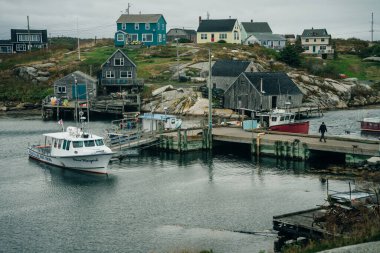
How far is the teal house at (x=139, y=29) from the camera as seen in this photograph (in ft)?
430

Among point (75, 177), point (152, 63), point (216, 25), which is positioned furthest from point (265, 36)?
point (75, 177)

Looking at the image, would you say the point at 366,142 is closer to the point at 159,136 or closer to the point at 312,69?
the point at 159,136

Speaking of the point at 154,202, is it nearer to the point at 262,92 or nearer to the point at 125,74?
the point at 262,92

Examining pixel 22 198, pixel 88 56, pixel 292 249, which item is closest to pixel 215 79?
pixel 88 56

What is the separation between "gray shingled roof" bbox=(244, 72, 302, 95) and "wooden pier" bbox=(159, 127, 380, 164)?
714 inches

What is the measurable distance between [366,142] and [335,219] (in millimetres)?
26241

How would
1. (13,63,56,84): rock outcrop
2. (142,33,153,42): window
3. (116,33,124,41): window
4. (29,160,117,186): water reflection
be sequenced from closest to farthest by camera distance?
(29,160,117,186): water reflection → (13,63,56,84): rock outcrop → (116,33,124,41): window → (142,33,153,42): window

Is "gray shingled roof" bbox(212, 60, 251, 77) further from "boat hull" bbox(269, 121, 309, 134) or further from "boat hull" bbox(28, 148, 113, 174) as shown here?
"boat hull" bbox(28, 148, 113, 174)

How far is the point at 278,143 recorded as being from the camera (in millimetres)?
58531

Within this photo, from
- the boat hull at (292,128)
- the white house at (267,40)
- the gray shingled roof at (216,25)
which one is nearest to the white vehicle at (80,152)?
Result: the boat hull at (292,128)

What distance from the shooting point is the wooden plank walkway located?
2082 inches

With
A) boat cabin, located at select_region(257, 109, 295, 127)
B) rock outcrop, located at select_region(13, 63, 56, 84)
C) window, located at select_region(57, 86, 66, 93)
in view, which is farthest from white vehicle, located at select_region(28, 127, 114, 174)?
rock outcrop, located at select_region(13, 63, 56, 84)

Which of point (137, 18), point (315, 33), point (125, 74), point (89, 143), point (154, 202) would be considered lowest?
point (154, 202)

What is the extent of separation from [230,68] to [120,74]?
20.0 meters
